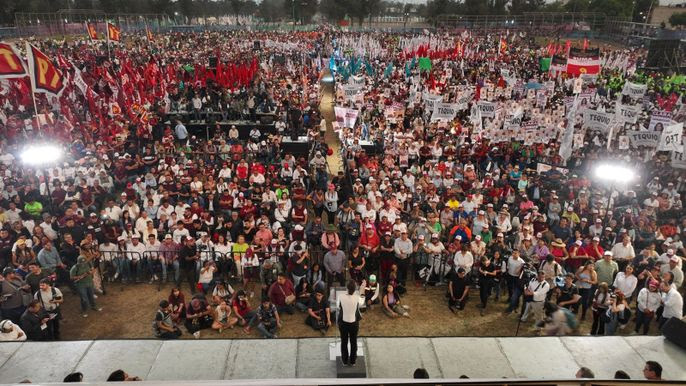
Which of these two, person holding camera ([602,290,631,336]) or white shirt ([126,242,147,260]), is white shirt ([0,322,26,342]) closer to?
white shirt ([126,242,147,260])

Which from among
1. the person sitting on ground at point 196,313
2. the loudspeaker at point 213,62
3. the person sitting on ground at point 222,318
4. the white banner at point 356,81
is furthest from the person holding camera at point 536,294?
the loudspeaker at point 213,62

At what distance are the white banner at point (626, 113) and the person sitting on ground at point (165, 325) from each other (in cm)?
1611

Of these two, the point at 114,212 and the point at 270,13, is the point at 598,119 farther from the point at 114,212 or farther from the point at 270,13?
the point at 270,13

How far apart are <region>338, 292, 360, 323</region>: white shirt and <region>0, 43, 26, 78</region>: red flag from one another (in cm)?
1054

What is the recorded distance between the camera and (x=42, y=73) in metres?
11.9

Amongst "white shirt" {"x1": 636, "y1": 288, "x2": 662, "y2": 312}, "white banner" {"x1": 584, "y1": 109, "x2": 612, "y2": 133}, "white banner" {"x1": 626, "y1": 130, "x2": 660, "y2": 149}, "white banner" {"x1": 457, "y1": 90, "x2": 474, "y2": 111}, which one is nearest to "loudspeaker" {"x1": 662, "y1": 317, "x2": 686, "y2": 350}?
"white shirt" {"x1": 636, "y1": 288, "x2": 662, "y2": 312}

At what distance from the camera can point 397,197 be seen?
14.0m

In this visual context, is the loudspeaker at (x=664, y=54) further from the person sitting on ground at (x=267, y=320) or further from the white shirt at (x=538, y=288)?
the person sitting on ground at (x=267, y=320)

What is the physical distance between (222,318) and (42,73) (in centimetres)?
793

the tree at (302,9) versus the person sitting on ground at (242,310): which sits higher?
the tree at (302,9)

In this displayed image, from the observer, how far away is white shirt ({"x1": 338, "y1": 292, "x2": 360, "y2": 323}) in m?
7.22

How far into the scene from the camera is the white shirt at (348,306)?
23.7 feet

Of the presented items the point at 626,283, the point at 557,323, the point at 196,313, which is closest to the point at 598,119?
the point at 626,283

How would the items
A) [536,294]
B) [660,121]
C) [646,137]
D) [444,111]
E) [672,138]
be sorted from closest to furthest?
[536,294]
[672,138]
[646,137]
[660,121]
[444,111]
